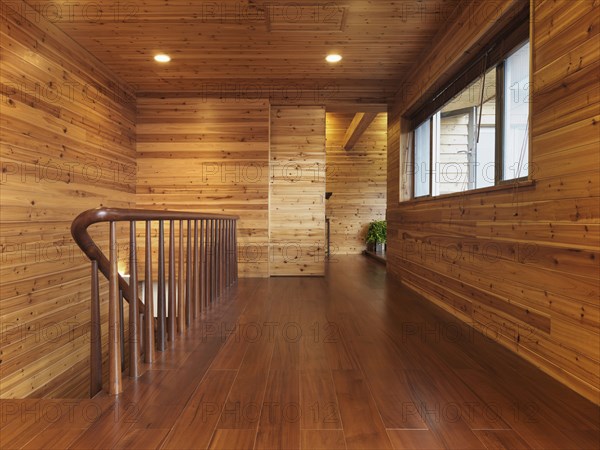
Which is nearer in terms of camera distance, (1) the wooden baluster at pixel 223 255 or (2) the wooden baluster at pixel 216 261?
(2) the wooden baluster at pixel 216 261

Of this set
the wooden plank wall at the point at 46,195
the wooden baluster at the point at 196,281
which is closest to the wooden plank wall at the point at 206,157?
the wooden plank wall at the point at 46,195

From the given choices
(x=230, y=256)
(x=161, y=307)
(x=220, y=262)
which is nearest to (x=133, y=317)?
(x=161, y=307)

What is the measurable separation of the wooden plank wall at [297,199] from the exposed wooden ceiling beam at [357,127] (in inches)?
56.2

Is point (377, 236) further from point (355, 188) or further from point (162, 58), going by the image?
point (162, 58)

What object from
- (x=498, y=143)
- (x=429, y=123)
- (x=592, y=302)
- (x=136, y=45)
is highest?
(x=136, y=45)

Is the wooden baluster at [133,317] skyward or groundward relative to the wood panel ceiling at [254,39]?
groundward

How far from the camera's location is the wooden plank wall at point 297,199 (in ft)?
17.7

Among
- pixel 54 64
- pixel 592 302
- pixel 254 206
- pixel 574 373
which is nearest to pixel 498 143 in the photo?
pixel 592 302

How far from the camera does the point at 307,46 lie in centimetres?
380

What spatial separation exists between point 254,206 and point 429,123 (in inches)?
95.3

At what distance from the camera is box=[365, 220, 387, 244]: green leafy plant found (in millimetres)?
8586

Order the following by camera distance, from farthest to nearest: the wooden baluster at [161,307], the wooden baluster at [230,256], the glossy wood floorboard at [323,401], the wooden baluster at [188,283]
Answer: the wooden baluster at [230,256], the wooden baluster at [188,283], the wooden baluster at [161,307], the glossy wood floorboard at [323,401]

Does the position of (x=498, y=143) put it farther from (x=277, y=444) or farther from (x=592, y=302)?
(x=277, y=444)

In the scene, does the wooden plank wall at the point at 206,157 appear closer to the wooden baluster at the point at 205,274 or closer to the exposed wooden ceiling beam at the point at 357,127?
the wooden baluster at the point at 205,274
